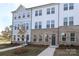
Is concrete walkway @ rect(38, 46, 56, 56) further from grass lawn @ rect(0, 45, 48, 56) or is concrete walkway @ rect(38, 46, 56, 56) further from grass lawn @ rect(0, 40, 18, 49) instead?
grass lawn @ rect(0, 40, 18, 49)

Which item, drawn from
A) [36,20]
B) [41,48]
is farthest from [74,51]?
[36,20]

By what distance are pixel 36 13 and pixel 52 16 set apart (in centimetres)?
120

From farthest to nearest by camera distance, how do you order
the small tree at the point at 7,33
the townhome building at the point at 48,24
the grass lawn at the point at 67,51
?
the townhome building at the point at 48,24, the small tree at the point at 7,33, the grass lawn at the point at 67,51

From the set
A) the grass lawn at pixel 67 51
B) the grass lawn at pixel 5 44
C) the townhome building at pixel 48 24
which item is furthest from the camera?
the townhome building at pixel 48 24

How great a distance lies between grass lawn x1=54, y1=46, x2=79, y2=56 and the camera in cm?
1460

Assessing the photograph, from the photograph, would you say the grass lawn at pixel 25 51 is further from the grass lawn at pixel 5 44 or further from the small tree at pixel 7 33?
the small tree at pixel 7 33

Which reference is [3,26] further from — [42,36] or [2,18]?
[42,36]

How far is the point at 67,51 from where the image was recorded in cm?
1502

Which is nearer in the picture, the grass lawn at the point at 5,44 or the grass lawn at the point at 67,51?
the grass lawn at the point at 67,51

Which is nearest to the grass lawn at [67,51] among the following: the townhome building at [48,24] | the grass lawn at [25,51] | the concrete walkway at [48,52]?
the concrete walkway at [48,52]

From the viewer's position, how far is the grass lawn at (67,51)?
47.9 feet

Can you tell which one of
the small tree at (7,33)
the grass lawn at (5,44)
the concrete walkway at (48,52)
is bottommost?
the concrete walkway at (48,52)

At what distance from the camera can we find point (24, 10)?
16531 mm

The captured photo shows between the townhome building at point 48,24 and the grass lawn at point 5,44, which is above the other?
the townhome building at point 48,24
